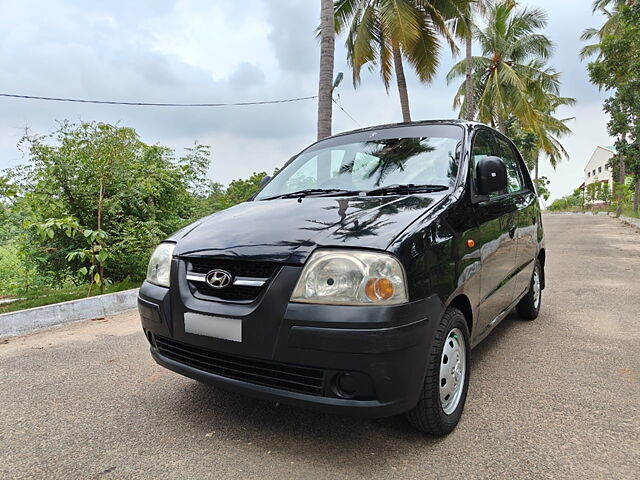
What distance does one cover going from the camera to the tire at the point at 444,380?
1.98m

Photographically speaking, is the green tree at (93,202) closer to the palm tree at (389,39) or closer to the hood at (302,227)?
the hood at (302,227)

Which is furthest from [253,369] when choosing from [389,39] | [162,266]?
[389,39]

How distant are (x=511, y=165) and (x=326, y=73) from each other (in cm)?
529

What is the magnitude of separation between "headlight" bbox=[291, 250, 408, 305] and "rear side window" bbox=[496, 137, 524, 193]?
203cm

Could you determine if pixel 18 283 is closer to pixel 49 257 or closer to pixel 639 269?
pixel 49 257

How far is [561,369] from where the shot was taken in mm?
3000

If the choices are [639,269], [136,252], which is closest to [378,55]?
[639,269]

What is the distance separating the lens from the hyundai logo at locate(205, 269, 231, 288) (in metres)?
1.99

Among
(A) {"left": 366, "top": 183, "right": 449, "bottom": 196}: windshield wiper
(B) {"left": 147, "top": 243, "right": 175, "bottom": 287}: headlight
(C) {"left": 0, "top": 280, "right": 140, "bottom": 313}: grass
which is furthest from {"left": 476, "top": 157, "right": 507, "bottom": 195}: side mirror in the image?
(C) {"left": 0, "top": 280, "right": 140, "bottom": 313}: grass

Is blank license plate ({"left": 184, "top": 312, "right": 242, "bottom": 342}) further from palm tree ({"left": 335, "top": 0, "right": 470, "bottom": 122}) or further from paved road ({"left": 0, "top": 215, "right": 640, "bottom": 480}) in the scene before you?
palm tree ({"left": 335, "top": 0, "right": 470, "bottom": 122})

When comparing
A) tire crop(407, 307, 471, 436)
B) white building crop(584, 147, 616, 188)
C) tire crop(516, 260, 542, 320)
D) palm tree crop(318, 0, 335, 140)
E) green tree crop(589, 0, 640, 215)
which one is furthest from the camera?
white building crop(584, 147, 616, 188)

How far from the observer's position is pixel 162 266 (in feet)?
7.75

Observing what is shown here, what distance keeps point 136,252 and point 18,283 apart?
1725 mm

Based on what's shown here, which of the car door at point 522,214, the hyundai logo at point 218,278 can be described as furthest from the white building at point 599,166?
the hyundai logo at point 218,278
